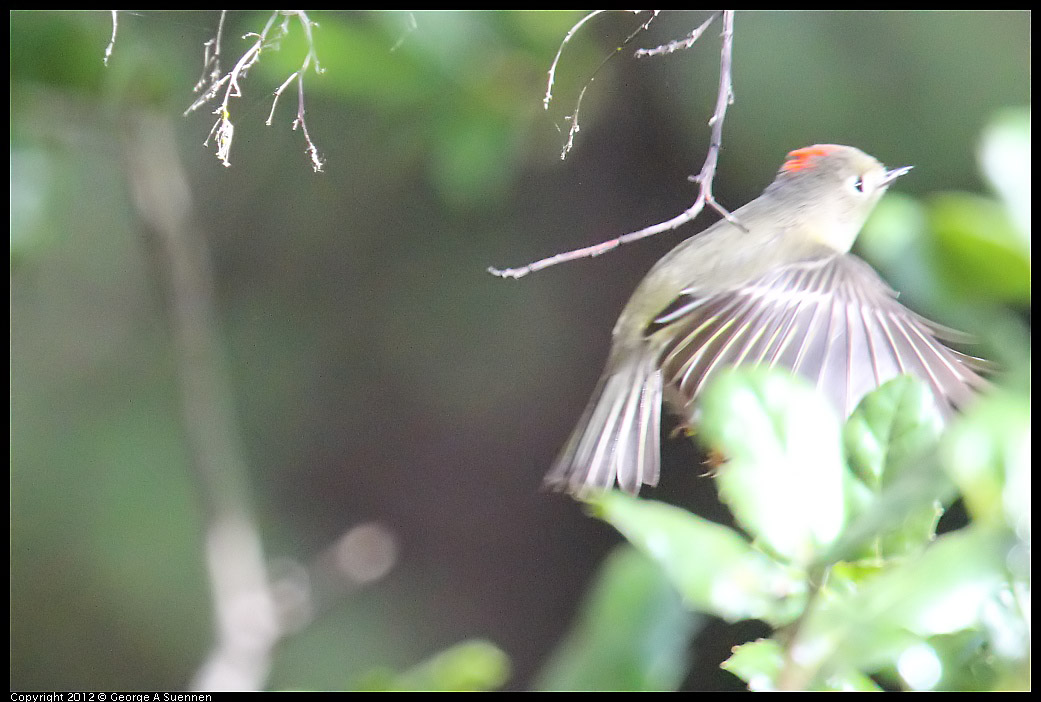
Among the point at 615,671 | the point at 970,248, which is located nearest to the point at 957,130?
the point at 970,248

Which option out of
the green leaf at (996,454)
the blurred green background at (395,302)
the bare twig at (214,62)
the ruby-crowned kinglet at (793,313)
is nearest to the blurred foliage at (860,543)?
the green leaf at (996,454)

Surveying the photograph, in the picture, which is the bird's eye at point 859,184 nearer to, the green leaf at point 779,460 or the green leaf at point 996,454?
the green leaf at point 779,460

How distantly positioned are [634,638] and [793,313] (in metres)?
0.49

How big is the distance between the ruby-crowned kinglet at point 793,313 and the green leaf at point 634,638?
297 mm

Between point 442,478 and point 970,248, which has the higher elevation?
point 970,248

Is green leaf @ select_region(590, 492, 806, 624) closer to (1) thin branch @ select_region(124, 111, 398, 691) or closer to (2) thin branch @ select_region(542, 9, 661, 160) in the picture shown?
(2) thin branch @ select_region(542, 9, 661, 160)

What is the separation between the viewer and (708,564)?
1.50ft

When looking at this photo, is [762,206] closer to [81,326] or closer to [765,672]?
[765,672]

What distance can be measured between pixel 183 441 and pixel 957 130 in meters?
1.37

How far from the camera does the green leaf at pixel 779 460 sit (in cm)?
48

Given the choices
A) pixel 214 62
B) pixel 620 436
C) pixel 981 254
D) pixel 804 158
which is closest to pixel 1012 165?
pixel 981 254

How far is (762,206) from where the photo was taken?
0.86 meters

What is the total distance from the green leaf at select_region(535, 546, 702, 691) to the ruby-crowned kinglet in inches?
11.7

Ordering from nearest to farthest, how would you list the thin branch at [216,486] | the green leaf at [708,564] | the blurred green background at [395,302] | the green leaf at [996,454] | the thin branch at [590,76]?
the green leaf at [996,454]
the green leaf at [708,564]
the thin branch at [590,76]
the thin branch at [216,486]
the blurred green background at [395,302]
